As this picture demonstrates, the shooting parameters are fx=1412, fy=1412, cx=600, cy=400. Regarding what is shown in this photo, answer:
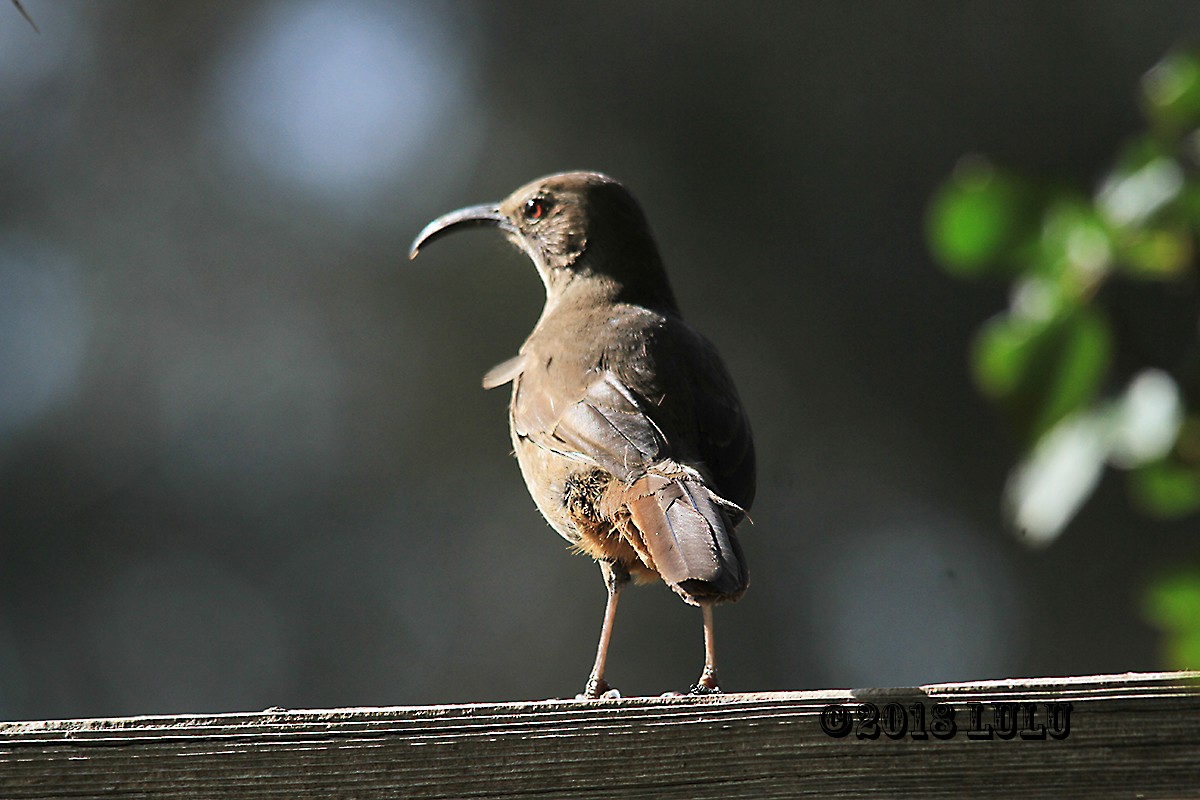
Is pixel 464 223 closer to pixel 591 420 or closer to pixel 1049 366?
pixel 591 420

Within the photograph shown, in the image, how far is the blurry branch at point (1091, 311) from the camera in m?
1.50

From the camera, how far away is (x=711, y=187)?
9820mm

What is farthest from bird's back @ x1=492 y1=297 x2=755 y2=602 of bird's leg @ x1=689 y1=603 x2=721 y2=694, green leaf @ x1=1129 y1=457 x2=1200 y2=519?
green leaf @ x1=1129 y1=457 x2=1200 y2=519

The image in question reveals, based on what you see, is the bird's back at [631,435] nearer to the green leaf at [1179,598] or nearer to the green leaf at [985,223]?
the green leaf at [985,223]

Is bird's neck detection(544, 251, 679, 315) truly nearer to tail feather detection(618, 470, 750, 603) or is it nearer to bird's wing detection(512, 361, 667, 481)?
bird's wing detection(512, 361, 667, 481)

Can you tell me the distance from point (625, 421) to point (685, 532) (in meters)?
0.84

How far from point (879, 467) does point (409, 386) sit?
3.32 meters

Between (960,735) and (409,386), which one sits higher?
(960,735)

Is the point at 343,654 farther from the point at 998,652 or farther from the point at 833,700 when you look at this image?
the point at 833,700

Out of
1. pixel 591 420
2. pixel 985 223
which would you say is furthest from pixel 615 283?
pixel 985 223

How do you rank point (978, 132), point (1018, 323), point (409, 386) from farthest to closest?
point (409, 386), point (978, 132), point (1018, 323)

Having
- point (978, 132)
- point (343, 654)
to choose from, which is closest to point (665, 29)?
point (978, 132)

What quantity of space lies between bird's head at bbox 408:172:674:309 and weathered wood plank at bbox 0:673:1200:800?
2598mm

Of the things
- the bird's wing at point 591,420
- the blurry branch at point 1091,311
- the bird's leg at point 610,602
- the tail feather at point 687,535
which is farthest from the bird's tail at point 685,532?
the blurry branch at point 1091,311
